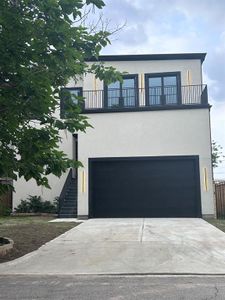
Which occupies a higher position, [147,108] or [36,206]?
[147,108]

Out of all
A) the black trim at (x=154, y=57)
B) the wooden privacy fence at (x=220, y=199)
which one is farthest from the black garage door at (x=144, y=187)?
the black trim at (x=154, y=57)

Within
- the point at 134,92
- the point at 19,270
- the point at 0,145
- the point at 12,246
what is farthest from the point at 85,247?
the point at 134,92

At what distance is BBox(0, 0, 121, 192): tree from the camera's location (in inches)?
325

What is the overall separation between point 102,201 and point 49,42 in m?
12.5

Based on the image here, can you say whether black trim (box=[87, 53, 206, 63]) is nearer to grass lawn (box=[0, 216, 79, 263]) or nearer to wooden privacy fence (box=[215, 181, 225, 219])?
wooden privacy fence (box=[215, 181, 225, 219])

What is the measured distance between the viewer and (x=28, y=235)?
13.5 meters

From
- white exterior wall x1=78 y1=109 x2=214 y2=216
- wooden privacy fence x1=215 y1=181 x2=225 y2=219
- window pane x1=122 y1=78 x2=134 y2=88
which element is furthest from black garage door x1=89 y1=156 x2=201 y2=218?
window pane x1=122 y1=78 x2=134 y2=88

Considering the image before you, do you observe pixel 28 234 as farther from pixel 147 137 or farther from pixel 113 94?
pixel 113 94

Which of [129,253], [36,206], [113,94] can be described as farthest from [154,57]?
[129,253]

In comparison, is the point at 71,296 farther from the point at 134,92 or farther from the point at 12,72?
the point at 134,92

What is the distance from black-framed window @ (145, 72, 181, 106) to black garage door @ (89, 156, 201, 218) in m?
3.09

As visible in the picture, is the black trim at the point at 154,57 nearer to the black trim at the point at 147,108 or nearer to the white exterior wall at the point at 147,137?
the black trim at the point at 147,108

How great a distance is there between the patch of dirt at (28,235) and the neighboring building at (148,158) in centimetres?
371

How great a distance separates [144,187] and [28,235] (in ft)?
25.5
